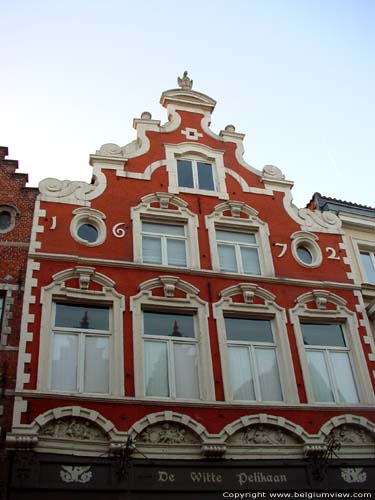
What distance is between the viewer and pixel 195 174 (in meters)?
17.8

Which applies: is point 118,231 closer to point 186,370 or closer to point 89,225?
point 89,225

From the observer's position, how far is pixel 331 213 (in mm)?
18422

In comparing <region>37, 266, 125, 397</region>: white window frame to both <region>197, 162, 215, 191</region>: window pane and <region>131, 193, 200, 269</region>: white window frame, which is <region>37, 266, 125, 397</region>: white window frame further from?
<region>197, 162, 215, 191</region>: window pane

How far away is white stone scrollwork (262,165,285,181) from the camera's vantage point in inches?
728

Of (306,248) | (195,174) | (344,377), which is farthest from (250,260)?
(344,377)

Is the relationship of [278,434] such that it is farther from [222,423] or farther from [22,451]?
[22,451]

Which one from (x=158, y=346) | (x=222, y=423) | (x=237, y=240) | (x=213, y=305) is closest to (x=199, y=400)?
(x=222, y=423)

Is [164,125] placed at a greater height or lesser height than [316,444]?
greater

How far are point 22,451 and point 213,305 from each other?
565 cm

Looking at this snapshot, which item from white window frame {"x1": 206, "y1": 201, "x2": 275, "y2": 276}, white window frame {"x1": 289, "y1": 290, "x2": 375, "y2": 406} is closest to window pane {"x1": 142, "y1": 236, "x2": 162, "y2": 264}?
white window frame {"x1": 206, "y1": 201, "x2": 275, "y2": 276}

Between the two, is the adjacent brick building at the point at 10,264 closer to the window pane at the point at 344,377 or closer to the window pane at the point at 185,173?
the window pane at the point at 185,173

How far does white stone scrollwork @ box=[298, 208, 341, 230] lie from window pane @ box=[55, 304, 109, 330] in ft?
22.3

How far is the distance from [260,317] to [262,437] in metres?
3.20

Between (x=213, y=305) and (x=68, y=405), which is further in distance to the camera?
(x=213, y=305)
